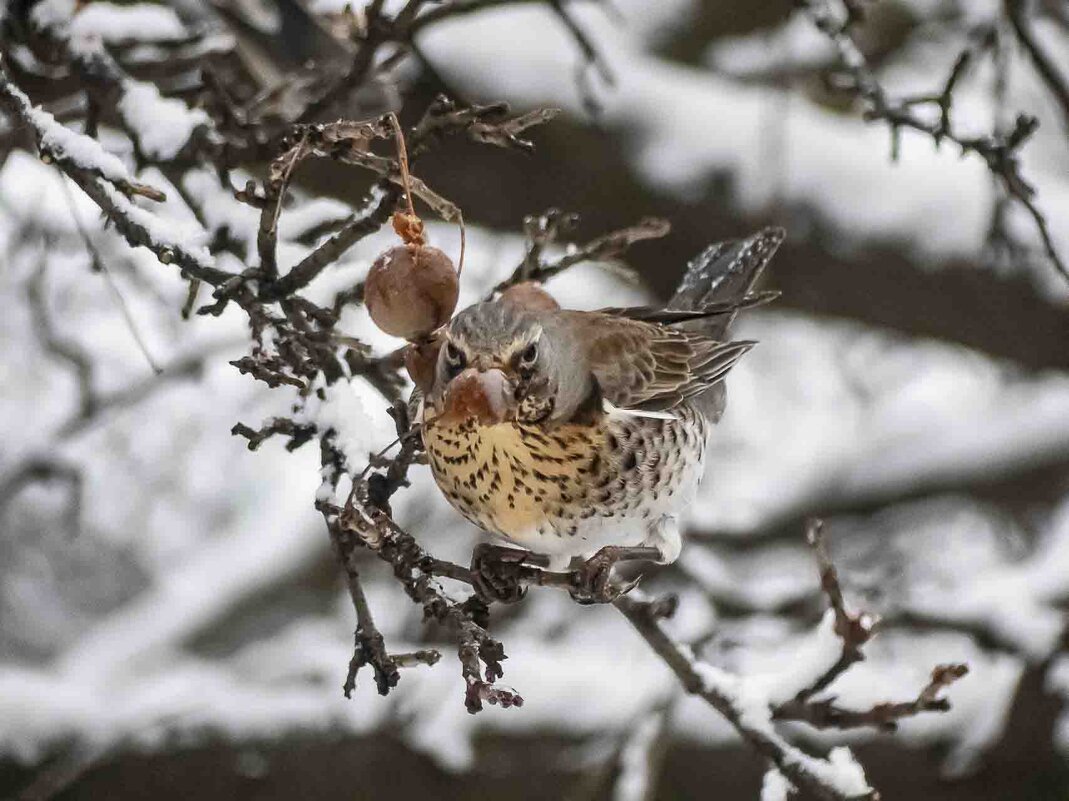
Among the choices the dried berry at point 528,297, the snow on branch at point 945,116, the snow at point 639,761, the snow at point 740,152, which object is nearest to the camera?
the dried berry at point 528,297

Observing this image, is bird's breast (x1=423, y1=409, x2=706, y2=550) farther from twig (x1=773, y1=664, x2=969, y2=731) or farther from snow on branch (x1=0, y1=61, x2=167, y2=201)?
snow on branch (x1=0, y1=61, x2=167, y2=201)

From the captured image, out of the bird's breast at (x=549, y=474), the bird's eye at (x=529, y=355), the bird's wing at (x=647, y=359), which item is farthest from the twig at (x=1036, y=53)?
the bird's eye at (x=529, y=355)

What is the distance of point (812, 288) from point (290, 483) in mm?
3613

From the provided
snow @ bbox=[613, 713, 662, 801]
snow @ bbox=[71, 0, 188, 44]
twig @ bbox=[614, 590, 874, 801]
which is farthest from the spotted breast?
snow @ bbox=[71, 0, 188, 44]

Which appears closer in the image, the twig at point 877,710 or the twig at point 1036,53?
the twig at point 877,710

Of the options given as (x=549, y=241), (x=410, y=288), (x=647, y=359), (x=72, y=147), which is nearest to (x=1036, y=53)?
(x=647, y=359)

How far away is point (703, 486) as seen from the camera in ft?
21.2

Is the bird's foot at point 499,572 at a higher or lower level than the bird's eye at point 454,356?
lower

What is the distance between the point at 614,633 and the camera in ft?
24.8

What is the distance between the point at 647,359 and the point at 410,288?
905 mm

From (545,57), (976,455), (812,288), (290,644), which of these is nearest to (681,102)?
(545,57)

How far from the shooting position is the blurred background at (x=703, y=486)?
4.09 metres

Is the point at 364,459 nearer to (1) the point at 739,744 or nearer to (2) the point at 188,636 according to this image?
(1) the point at 739,744

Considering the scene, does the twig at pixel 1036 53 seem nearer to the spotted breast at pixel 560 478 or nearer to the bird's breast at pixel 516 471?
the spotted breast at pixel 560 478
